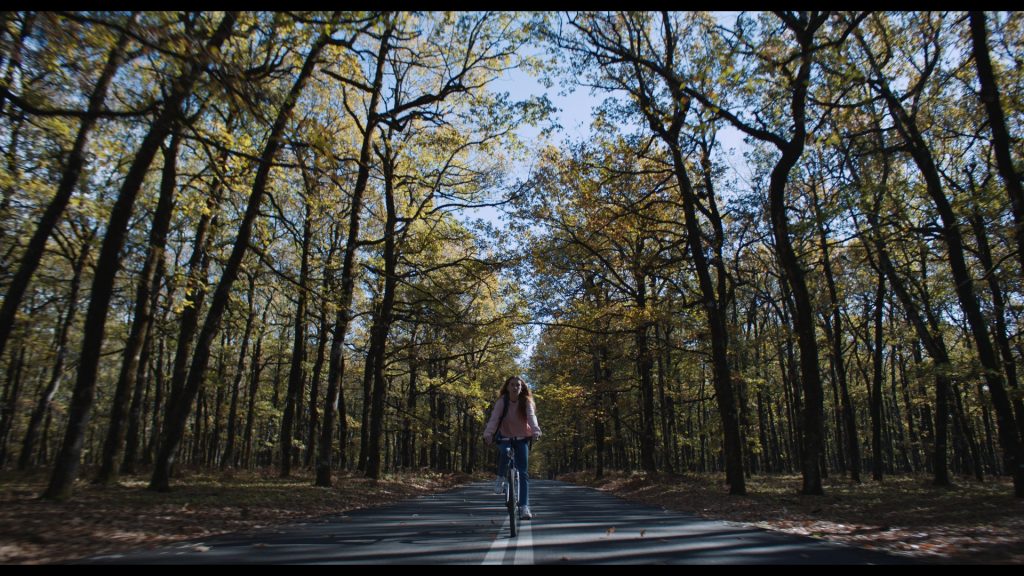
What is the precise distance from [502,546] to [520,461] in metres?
2.23

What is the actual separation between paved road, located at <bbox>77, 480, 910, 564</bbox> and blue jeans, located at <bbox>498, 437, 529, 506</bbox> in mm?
459

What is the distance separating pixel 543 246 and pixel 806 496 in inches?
412

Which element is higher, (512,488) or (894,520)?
(512,488)

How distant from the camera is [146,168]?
368 inches

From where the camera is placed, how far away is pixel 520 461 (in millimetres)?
7809

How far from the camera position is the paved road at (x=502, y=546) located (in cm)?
486

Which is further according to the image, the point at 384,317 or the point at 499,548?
the point at 384,317

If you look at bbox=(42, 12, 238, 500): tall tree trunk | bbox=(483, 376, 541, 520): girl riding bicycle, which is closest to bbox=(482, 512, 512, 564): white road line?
bbox=(483, 376, 541, 520): girl riding bicycle

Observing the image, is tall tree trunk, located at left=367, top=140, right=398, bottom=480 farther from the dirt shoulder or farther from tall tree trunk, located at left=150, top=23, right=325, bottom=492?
tall tree trunk, located at left=150, top=23, right=325, bottom=492

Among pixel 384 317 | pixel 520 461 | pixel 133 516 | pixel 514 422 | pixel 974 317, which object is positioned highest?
pixel 384 317

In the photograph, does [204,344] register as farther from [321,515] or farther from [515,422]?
[515,422]

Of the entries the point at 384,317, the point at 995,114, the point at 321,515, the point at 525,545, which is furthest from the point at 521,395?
the point at 995,114

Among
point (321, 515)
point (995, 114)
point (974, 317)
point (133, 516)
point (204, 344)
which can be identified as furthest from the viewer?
point (974, 317)
